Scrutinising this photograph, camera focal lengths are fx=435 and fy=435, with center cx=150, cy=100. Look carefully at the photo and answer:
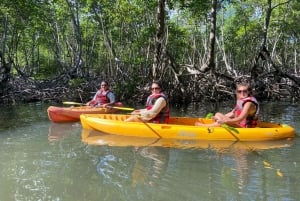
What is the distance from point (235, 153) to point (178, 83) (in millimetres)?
6598

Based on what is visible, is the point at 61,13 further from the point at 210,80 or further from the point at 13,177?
the point at 13,177

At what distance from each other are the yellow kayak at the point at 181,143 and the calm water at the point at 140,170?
2 centimetres

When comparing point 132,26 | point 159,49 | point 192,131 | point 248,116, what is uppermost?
point 132,26

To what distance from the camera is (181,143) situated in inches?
270

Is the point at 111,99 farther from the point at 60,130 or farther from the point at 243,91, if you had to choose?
the point at 243,91

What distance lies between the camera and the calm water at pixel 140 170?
4465 mm

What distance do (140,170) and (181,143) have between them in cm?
162

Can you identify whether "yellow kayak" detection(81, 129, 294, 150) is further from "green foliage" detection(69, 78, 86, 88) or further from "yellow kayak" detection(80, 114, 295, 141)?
"green foliage" detection(69, 78, 86, 88)

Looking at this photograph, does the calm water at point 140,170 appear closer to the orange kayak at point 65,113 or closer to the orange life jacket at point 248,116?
the orange life jacket at point 248,116

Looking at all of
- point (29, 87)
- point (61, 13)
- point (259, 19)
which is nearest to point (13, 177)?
point (29, 87)

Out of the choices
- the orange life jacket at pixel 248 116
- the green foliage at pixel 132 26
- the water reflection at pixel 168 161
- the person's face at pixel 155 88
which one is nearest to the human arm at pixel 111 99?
the water reflection at pixel 168 161

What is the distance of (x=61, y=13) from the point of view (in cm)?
1764

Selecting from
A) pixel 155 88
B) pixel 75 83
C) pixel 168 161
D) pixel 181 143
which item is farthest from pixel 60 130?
pixel 75 83

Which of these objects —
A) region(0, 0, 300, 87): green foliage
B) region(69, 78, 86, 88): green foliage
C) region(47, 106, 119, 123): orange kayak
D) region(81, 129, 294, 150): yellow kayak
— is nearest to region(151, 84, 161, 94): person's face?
region(81, 129, 294, 150): yellow kayak
